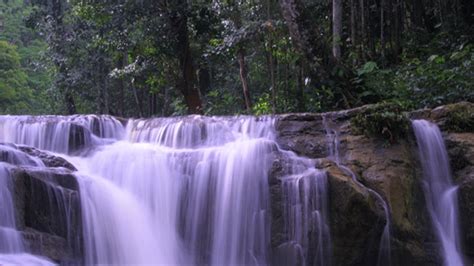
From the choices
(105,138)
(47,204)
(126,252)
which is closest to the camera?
(47,204)

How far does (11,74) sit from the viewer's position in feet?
84.0

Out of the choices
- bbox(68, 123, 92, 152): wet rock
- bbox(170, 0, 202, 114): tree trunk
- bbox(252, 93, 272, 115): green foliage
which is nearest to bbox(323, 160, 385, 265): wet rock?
bbox(68, 123, 92, 152): wet rock

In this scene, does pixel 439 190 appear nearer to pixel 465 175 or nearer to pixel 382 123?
pixel 465 175

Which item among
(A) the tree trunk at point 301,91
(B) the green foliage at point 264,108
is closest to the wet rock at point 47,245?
(A) the tree trunk at point 301,91

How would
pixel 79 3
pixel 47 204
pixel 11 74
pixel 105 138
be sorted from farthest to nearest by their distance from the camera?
pixel 11 74
pixel 79 3
pixel 105 138
pixel 47 204

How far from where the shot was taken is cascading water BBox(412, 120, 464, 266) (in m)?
7.39

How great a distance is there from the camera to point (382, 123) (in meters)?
7.73

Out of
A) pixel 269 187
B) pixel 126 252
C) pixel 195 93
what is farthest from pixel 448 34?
pixel 126 252

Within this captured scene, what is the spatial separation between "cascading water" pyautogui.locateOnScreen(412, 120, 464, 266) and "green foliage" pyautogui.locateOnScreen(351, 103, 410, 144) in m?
0.33

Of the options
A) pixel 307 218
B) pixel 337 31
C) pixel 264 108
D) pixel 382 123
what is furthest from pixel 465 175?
pixel 264 108

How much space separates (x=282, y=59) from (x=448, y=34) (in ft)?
12.9

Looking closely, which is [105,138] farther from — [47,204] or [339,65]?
[339,65]

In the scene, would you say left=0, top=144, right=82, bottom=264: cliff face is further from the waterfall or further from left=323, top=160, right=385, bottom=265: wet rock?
left=323, top=160, right=385, bottom=265: wet rock

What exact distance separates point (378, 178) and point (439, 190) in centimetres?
112
